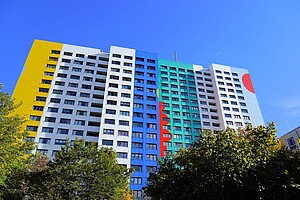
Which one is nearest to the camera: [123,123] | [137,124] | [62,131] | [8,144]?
[8,144]

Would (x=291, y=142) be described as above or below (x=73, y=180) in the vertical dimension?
above

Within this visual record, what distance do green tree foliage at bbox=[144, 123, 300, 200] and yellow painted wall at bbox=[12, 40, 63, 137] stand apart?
45.7 m

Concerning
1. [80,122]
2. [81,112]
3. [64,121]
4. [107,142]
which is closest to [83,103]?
[81,112]

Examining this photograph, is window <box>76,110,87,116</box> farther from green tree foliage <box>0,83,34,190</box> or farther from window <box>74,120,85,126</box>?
green tree foliage <box>0,83,34,190</box>

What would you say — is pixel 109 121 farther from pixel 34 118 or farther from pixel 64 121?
pixel 34 118

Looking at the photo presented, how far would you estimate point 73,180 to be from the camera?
76.5 feet

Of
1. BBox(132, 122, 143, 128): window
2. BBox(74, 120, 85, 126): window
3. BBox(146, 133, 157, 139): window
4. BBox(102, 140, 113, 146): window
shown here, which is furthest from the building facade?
BBox(74, 120, 85, 126): window

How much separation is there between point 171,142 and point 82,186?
39.8 metres

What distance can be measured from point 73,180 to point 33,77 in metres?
46.4

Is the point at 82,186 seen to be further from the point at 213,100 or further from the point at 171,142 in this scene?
the point at 213,100

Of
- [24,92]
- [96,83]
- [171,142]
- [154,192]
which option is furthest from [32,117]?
[154,192]

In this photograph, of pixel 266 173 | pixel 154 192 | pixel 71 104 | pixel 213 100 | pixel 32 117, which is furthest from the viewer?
pixel 213 100

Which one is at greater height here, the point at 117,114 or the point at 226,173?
the point at 117,114

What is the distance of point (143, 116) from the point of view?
6206 cm
